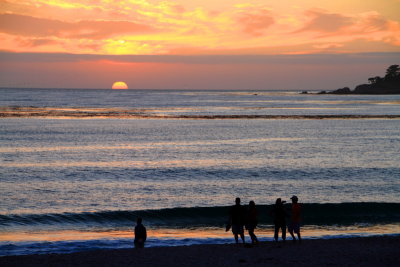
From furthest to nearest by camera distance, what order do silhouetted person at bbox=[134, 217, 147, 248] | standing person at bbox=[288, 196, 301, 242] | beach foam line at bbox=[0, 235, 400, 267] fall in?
standing person at bbox=[288, 196, 301, 242], silhouetted person at bbox=[134, 217, 147, 248], beach foam line at bbox=[0, 235, 400, 267]

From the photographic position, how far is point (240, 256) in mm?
16812

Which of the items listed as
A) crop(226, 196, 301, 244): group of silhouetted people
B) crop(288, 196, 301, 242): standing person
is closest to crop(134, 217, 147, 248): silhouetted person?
crop(226, 196, 301, 244): group of silhouetted people

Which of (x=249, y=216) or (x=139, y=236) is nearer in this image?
(x=249, y=216)

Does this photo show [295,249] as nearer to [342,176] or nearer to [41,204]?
[41,204]

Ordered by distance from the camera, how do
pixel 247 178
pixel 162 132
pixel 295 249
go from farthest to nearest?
pixel 162 132 → pixel 247 178 → pixel 295 249

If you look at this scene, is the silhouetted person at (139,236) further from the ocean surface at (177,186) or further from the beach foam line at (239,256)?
the ocean surface at (177,186)

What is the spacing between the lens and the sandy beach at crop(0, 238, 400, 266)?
628 inches

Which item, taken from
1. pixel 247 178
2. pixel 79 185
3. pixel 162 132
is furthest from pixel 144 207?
pixel 162 132

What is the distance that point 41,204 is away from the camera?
27.5m

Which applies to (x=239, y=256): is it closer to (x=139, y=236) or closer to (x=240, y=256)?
(x=240, y=256)

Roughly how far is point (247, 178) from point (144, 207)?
1071cm

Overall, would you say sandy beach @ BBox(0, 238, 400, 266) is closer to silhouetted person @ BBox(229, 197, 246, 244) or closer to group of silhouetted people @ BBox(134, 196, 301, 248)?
group of silhouetted people @ BBox(134, 196, 301, 248)

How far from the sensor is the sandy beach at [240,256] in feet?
52.3

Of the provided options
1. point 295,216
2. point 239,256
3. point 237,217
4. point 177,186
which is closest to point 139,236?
point 237,217
